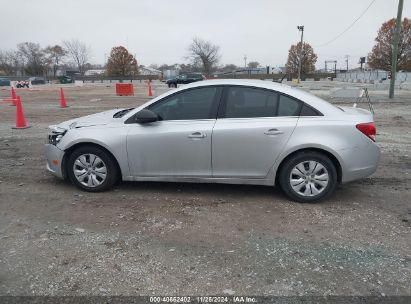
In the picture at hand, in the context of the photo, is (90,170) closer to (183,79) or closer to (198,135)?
(198,135)

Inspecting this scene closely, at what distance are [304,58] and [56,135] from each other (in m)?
87.2

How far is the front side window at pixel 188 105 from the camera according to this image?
4.67 m

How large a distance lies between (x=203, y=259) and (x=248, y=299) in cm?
68

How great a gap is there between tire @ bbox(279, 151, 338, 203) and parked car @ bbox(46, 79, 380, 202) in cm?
1

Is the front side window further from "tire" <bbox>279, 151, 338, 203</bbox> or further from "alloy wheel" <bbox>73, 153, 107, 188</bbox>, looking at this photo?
"tire" <bbox>279, 151, 338, 203</bbox>

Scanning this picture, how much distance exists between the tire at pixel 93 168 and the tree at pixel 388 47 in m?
63.5

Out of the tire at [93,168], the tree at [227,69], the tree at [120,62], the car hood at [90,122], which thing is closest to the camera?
the tire at [93,168]

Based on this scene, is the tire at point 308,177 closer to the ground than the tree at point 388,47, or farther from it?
closer to the ground

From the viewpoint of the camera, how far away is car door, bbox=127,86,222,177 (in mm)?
4552

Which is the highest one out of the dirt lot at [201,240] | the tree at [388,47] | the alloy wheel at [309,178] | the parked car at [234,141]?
the tree at [388,47]

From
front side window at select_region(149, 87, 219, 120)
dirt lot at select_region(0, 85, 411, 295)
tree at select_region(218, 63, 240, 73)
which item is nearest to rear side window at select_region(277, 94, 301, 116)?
front side window at select_region(149, 87, 219, 120)

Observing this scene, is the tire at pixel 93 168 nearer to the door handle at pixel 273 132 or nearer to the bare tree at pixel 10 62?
the door handle at pixel 273 132

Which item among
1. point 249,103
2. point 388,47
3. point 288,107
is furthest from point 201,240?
point 388,47

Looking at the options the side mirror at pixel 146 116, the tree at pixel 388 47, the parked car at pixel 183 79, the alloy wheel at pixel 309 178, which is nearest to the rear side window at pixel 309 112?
the alloy wheel at pixel 309 178
